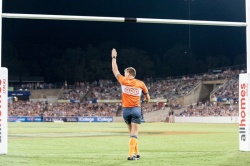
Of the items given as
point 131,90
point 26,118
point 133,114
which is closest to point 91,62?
point 26,118

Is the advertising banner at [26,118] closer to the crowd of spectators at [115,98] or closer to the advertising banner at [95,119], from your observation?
the crowd of spectators at [115,98]

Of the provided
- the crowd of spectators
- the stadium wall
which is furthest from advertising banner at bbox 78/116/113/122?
the stadium wall

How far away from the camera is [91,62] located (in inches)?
3708

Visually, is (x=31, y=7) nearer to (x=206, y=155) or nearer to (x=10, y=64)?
(x=10, y=64)

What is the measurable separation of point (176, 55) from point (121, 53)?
11648 millimetres

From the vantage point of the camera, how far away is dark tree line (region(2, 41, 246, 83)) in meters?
93.5

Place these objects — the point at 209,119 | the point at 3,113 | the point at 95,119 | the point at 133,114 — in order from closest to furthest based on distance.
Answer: the point at 133,114
the point at 3,113
the point at 209,119
the point at 95,119

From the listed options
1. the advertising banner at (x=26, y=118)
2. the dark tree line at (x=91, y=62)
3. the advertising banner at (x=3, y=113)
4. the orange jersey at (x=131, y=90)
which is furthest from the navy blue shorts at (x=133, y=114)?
the dark tree line at (x=91, y=62)

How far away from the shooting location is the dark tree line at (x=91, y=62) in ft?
307

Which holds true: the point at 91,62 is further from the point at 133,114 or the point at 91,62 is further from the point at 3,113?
the point at 133,114

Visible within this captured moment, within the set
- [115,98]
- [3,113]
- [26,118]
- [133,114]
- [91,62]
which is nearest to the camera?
[133,114]

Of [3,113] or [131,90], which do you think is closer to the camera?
[131,90]

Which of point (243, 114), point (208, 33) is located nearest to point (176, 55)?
point (208, 33)

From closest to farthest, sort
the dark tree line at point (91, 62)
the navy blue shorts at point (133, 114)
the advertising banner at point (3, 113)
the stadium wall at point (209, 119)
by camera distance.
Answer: the navy blue shorts at point (133, 114), the advertising banner at point (3, 113), the stadium wall at point (209, 119), the dark tree line at point (91, 62)
